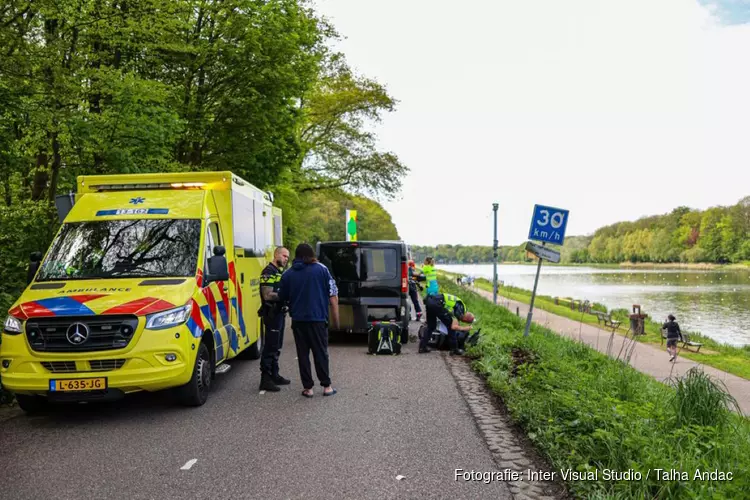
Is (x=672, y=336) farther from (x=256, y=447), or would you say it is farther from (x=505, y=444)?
(x=256, y=447)

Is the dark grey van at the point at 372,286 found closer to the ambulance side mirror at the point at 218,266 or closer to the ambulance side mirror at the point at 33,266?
the ambulance side mirror at the point at 218,266

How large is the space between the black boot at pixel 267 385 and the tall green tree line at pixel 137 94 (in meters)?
4.17

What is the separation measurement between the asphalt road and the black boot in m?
0.11

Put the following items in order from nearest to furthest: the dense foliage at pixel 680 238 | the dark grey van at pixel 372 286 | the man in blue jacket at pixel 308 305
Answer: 1. the man in blue jacket at pixel 308 305
2. the dark grey van at pixel 372 286
3. the dense foliage at pixel 680 238

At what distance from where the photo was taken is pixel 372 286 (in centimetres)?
1199

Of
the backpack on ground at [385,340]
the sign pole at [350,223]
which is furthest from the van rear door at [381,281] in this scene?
the sign pole at [350,223]

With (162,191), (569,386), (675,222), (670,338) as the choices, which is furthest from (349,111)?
(675,222)

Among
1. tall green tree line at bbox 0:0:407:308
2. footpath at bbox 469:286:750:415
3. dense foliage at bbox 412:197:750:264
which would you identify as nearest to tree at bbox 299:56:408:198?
tall green tree line at bbox 0:0:407:308

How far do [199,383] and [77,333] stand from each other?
142cm

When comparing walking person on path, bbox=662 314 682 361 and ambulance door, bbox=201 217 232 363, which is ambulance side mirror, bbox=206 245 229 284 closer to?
ambulance door, bbox=201 217 232 363

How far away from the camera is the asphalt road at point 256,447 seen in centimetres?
448

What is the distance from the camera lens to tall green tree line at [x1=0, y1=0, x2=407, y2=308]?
1064 centimetres

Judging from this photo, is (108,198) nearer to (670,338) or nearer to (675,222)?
(670,338)

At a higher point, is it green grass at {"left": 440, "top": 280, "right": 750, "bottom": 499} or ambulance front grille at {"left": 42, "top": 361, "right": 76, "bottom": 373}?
ambulance front grille at {"left": 42, "top": 361, "right": 76, "bottom": 373}
